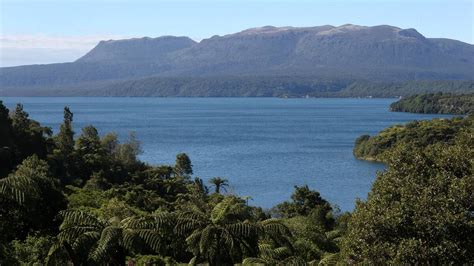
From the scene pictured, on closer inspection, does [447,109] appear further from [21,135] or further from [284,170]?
[21,135]

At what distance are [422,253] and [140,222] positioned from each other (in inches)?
250

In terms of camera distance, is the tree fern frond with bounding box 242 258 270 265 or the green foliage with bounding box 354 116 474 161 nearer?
the tree fern frond with bounding box 242 258 270 265

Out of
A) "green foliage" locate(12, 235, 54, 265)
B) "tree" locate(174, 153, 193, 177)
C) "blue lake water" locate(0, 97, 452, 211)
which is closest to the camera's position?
"green foliage" locate(12, 235, 54, 265)

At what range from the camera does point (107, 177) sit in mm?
52219

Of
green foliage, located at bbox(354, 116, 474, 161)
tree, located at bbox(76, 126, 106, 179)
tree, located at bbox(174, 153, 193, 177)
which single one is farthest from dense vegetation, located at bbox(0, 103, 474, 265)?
green foliage, located at bbox(354, 116, 474, 161)

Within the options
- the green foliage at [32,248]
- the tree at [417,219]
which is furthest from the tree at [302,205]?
the green foliage at [32,248]

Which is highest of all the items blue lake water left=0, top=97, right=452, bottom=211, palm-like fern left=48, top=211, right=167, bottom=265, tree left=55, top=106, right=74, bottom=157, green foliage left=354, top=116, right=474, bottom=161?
palm-like fern left=48, top=211, right=167, bottom=265

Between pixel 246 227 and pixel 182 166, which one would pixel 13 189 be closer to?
pixel 246 227

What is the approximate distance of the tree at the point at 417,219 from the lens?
1463 cm

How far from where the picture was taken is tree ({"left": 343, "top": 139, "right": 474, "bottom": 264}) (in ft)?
48.0

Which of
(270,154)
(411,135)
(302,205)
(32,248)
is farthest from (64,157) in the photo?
(411,135)

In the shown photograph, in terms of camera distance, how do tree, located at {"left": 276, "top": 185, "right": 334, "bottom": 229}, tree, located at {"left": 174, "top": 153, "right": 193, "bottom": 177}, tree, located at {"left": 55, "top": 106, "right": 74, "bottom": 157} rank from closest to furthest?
1. tree, located at {"left": 276, "top": 185, "right": 334, "bottom": 229}
2. tree, located at {"left": 55, "top": 106, "right": 74, "bottom": 157}
3. tree, located at {"left": 174, "top": 153, "right": 193, "bottom": 177}

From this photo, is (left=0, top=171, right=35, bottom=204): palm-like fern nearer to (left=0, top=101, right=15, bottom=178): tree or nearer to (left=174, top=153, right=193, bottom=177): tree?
(left=0, top=101, right=15, bottom=178): tree

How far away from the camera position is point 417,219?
1494 cm
